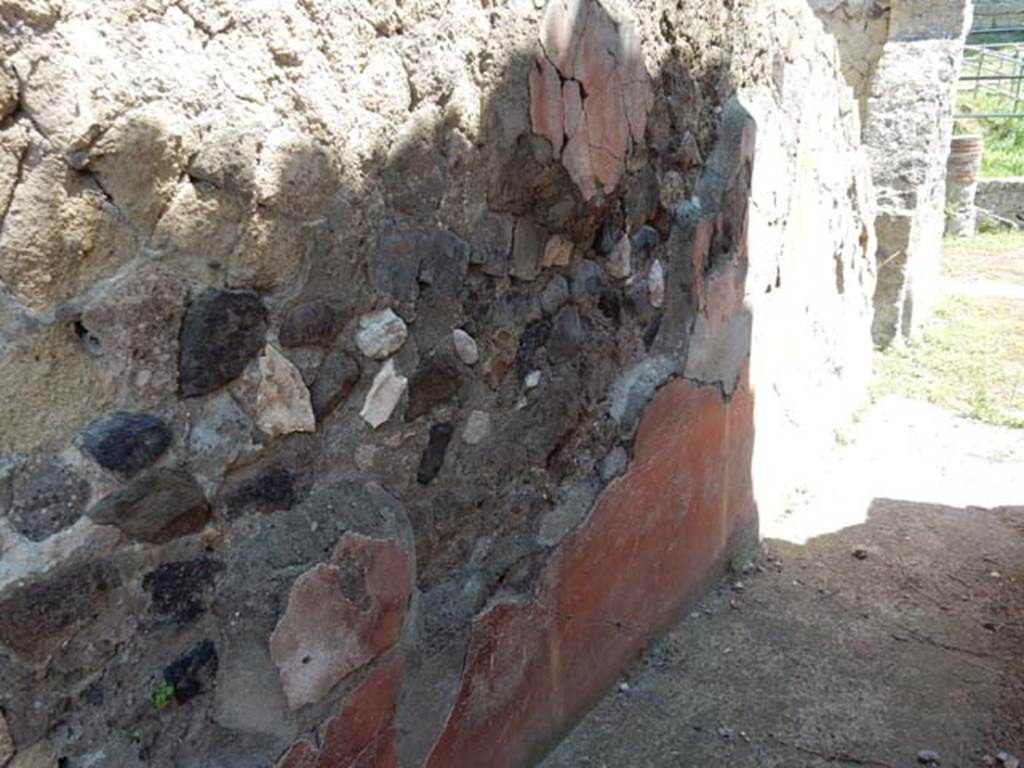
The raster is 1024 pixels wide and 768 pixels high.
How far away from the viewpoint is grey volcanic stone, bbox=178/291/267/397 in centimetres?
103

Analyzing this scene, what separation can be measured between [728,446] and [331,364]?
1.50m

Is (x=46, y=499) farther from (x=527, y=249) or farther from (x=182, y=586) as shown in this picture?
(x=527, y=249)

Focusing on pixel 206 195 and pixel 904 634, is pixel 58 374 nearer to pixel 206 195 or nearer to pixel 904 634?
pixel 206 195

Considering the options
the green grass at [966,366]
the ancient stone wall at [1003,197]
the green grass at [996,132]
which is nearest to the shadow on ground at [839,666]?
the green grass at [966,366]

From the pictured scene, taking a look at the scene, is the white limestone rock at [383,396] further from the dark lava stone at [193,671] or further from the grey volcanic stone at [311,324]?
the dark lava stone at [193,671]

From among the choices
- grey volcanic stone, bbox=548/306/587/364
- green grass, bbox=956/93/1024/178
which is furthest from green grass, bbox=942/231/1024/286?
grey volcanic stone, bbox=548/306/587/364

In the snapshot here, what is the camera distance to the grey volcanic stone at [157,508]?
Result: 3.25 feet

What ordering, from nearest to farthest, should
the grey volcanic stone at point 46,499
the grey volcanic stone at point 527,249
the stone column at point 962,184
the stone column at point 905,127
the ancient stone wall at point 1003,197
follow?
the grey volcanic stone at point 46,499 < the grey volcanic stone at point 527,249 < the stone column at point 905,127 < the stone column at point 962,184 < the ancient stone wall at point 1003,197

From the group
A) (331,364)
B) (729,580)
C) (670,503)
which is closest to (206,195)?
(331,364)

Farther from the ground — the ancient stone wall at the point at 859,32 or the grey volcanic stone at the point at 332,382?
the ancient stone wall at the point at 859,32

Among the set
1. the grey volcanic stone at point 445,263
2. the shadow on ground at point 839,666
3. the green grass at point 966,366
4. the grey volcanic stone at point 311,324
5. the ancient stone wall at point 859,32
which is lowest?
the shadow on ground at point 839,666

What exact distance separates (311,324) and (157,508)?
287 millimetres

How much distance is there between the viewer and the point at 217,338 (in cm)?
106

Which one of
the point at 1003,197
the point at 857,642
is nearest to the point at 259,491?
the point at 857,642
